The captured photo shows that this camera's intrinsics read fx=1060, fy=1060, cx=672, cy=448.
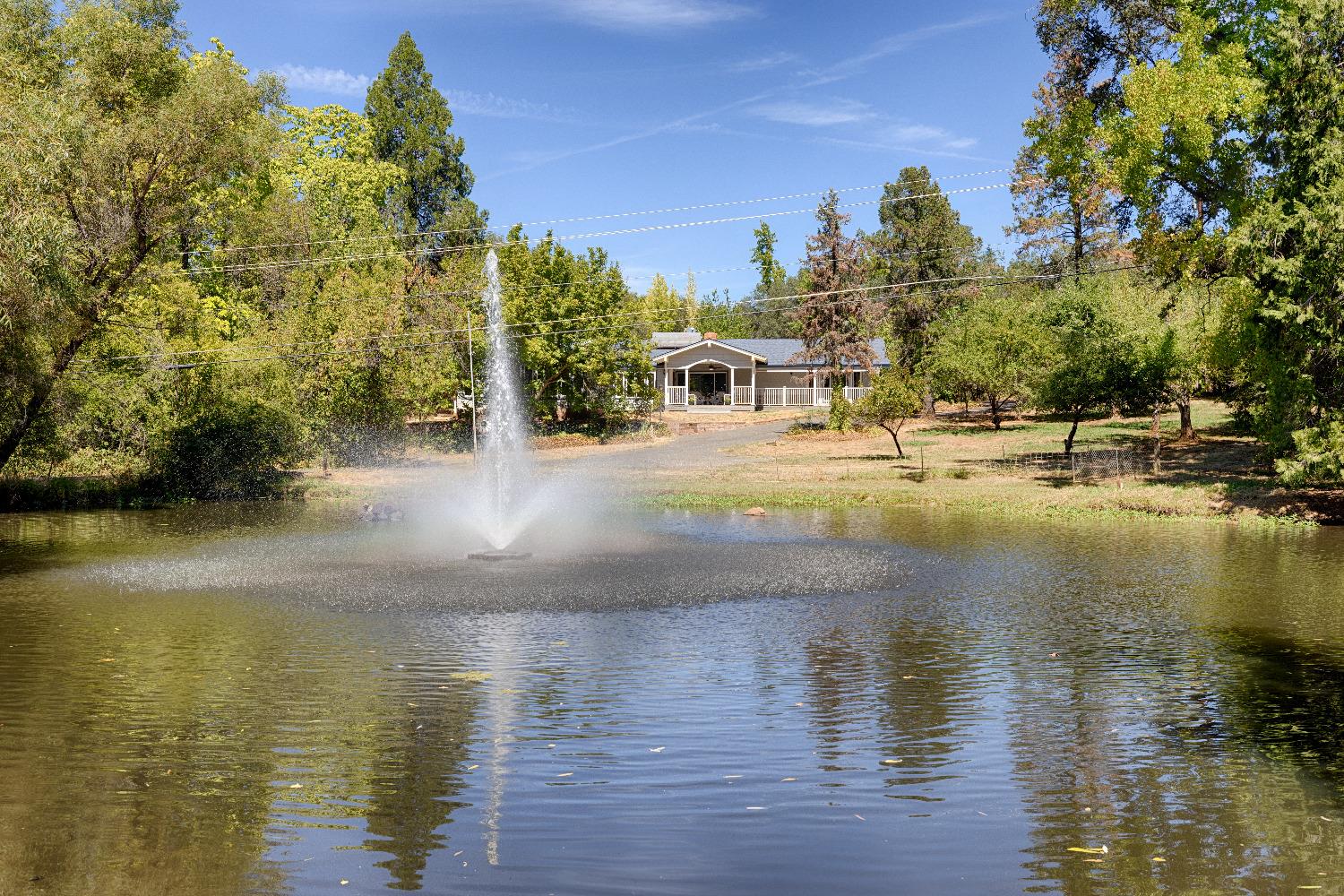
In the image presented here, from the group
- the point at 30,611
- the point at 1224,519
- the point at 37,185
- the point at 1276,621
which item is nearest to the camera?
the point at 1276,621

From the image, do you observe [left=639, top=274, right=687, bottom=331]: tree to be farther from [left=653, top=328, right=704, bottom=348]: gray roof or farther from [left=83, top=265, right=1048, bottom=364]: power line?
[left=83, top=265, right=1048, bottom=364]: power line

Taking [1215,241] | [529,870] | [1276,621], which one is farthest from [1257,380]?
[529,870]

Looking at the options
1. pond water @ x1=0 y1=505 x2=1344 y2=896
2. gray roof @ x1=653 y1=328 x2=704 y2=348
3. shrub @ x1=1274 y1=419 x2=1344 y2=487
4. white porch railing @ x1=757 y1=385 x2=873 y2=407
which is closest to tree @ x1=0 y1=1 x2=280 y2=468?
pond water @ x1=0 y1=505 x2=1344 y2=896

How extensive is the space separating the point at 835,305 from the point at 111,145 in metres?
51.3

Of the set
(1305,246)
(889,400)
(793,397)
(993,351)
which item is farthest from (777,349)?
(1305,246)

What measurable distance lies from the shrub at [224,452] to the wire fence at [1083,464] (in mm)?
31803

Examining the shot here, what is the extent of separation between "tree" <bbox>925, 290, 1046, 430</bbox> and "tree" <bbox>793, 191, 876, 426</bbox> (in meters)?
9.24

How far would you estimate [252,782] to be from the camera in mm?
10203

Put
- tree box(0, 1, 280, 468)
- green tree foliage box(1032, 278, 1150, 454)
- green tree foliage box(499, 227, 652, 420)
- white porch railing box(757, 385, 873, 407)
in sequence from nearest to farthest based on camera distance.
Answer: tree box(0, 1, 280, 468)
green tree foliage box(1032, 278, 1150, 454)
green tree foliage box(499, 227, 652, 420)
white porch railing box(757, 385, 873, 407)

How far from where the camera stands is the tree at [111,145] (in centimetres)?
2958

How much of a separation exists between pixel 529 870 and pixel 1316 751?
27.6 feet

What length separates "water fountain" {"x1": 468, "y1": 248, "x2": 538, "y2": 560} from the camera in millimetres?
31391

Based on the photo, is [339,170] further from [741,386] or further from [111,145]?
[111,145]

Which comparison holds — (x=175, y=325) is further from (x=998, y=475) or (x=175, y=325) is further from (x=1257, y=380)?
(x=1257, y=380)
